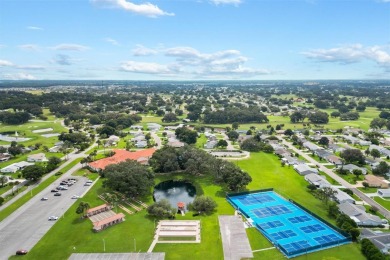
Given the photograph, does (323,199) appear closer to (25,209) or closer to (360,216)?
(360,216)

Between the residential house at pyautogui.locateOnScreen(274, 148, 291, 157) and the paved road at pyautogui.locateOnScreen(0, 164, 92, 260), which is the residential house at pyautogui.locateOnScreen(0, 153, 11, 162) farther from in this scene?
the residential house at pyautogui.locateOnScreen(274, 148, 291, 157)

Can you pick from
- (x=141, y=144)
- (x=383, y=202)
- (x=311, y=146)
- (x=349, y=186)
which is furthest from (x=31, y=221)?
(x=311, y=146)

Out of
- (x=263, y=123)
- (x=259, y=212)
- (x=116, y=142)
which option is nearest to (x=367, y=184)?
(x=259, y=212)

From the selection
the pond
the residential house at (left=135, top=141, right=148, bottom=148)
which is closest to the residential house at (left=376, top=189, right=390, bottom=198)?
the pond

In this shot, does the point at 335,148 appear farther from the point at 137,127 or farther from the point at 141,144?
the point at 137,127

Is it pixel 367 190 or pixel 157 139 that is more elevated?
pixel 157 139

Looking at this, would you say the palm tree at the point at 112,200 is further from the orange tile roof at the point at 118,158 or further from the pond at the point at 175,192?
the orange tile roof at the point at 118,158

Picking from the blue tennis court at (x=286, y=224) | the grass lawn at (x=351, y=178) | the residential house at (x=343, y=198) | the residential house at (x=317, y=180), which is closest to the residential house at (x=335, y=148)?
the grass lawn at (x=351, y=178)
